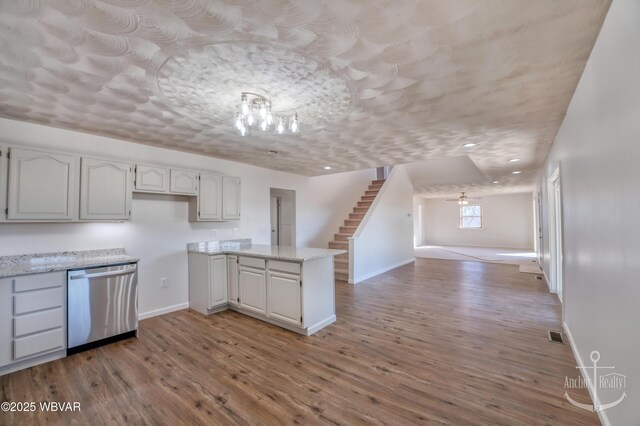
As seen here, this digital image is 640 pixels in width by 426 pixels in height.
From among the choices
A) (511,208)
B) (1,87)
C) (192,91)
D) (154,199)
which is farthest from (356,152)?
(511,208)

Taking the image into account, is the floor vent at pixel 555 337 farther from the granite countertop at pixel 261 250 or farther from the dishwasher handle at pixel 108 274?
the dishwasher handle at pixel 108 274

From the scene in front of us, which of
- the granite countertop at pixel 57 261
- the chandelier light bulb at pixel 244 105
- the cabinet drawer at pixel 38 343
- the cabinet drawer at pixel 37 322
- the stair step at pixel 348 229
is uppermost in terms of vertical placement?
the chandelier light bulb at pixel 244 105

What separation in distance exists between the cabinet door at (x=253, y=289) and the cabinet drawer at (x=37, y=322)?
1.88 m

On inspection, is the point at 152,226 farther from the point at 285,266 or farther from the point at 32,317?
the point at 285,266

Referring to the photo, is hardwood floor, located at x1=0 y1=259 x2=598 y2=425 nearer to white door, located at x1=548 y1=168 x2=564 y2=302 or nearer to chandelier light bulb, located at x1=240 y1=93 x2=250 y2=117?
white door, located at x1=548 y1=168 x2=564 y2=302

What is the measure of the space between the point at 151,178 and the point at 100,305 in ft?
5.29

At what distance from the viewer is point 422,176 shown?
27.8ft

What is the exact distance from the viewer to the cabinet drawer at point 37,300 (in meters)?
2.47

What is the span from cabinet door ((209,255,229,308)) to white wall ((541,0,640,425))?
13.0 ft

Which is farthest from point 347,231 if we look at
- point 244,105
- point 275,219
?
point 244,105

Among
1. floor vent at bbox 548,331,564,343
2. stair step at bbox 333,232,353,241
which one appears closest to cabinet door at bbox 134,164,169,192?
stair step at bbox 333,232,353,241

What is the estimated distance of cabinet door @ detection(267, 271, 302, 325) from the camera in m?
3.18

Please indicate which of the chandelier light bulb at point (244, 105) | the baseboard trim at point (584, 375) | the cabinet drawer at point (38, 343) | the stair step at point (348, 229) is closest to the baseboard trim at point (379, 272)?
the stair step at point (348, 229)

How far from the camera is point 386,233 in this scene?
6941 mm
